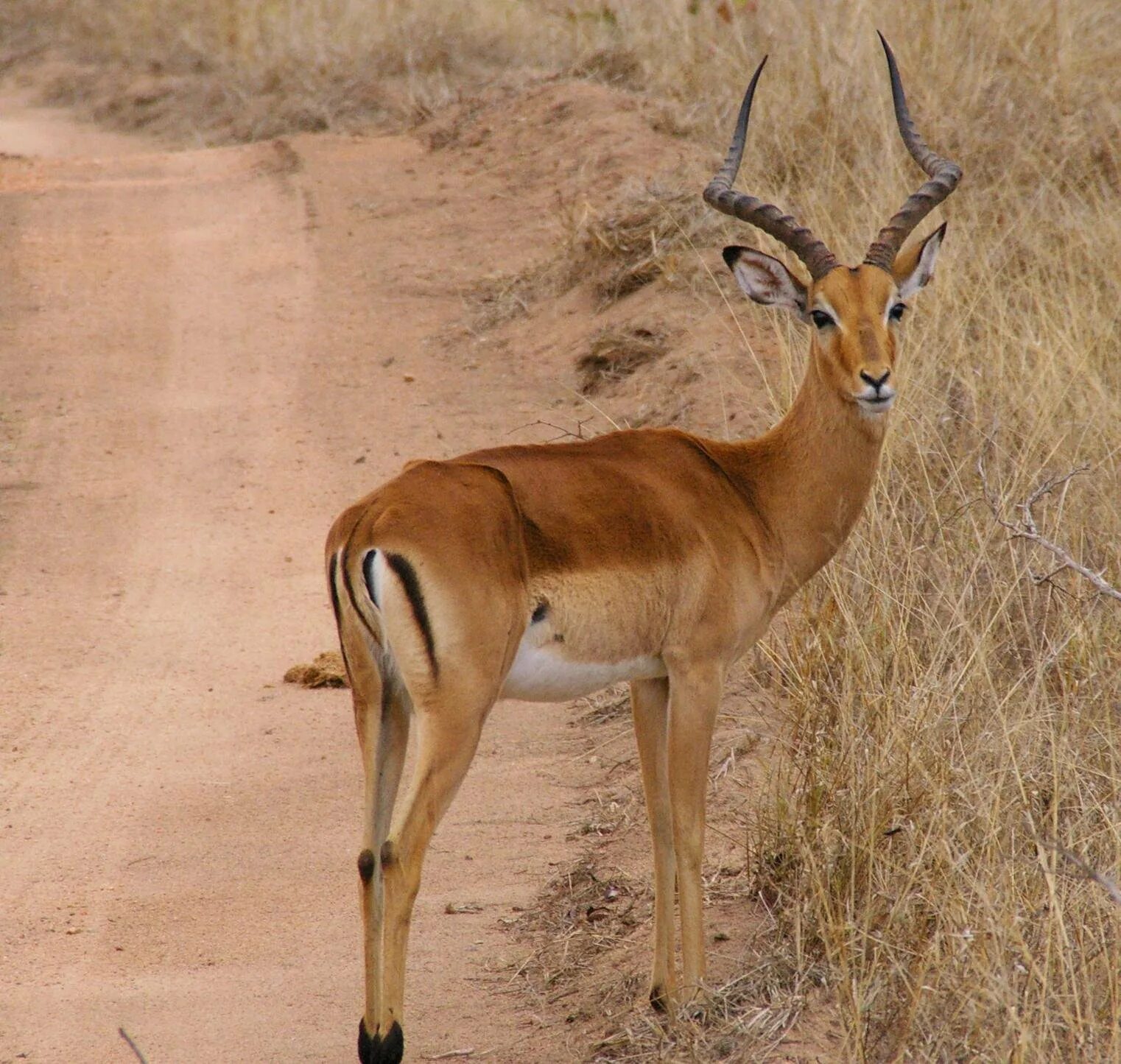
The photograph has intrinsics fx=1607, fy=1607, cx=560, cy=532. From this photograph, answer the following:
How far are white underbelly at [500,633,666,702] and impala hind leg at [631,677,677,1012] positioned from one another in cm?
23

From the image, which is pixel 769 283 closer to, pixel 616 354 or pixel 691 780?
pixel 691 780

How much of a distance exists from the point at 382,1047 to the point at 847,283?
2.40 m

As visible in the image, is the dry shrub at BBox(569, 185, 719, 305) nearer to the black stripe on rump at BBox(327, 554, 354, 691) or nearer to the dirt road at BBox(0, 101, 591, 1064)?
the dirt road at BBox(0, 101, 591, 1064)

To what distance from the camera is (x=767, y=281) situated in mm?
4801

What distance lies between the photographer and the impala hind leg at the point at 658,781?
4215 mm

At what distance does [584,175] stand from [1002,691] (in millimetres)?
6913

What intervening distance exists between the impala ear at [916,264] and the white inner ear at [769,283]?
0.97 feet

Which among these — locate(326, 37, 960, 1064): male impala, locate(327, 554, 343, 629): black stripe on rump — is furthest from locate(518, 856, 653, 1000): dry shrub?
locate(327, 554, 343, 629): black stripe on rump

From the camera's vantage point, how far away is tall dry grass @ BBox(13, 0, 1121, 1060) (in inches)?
140

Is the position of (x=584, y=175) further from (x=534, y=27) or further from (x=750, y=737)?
(x=750, y=737)

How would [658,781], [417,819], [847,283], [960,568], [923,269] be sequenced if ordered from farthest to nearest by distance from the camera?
[960,568]
[923,269]
[847,283]
[658,781]
[417,819]

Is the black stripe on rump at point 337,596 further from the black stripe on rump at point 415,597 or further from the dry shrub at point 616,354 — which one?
the dry shrub at point 616,354

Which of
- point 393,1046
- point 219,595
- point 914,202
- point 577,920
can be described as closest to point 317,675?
point 219,595

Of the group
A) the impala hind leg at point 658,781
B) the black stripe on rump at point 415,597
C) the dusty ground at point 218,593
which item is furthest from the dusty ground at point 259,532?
the black stripe on rump at point 415,597
